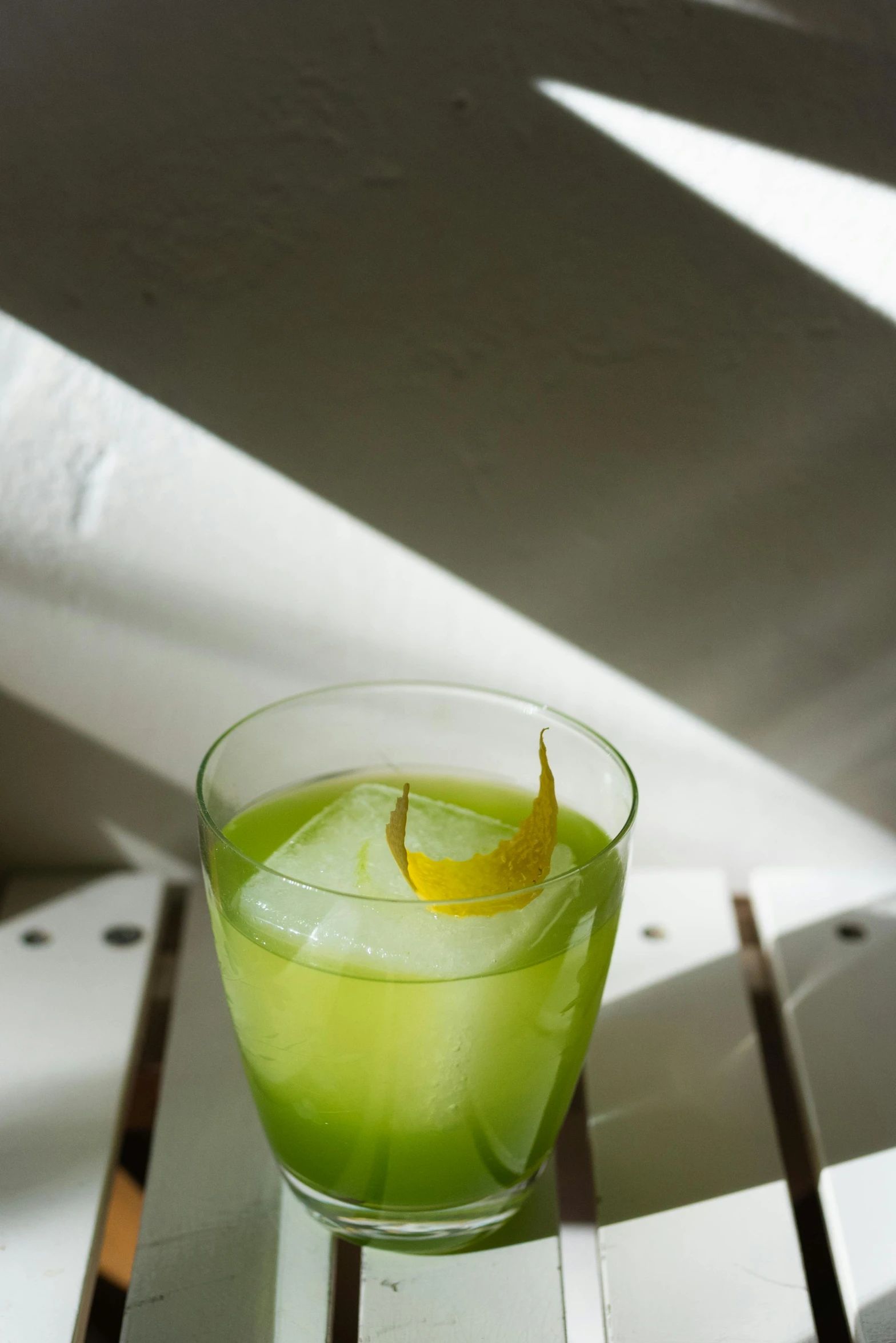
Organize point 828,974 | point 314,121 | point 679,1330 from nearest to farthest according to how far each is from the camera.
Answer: point 679,1330 → point 314,121 → point 828,974

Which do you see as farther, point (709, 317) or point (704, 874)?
point (704, 874)

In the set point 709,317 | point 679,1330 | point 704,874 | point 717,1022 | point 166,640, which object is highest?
point 709,317

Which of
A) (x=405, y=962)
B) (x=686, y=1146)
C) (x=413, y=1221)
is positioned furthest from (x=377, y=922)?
(x=686, y=1146)

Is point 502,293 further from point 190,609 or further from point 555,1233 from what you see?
point 555,1233

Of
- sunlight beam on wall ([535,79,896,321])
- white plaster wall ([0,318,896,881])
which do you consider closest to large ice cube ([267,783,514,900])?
white plaster wall ([0,318,896,881])

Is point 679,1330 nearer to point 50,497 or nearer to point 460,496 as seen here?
point 460,496

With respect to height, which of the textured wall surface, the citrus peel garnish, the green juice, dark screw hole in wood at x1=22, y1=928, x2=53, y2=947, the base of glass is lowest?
the base of glass

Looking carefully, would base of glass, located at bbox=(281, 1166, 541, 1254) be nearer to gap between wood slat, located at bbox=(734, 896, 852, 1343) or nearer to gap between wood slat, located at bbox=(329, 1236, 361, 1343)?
gap between wood slat, located at bbox=(329, 1236, 361, 1343)

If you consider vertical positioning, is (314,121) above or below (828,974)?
above

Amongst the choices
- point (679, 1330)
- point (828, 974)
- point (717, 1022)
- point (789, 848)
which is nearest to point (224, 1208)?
point (679, 1330)
